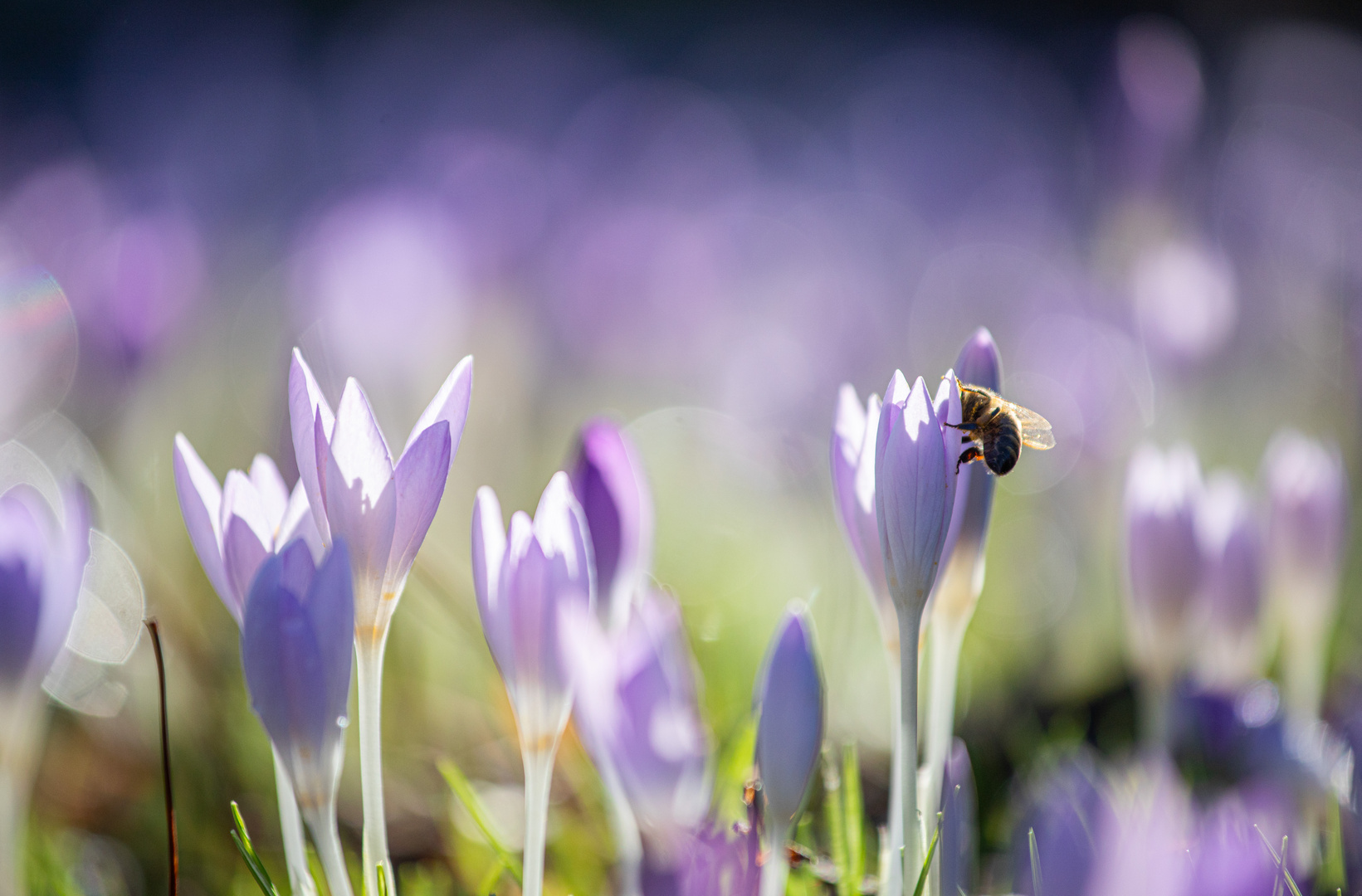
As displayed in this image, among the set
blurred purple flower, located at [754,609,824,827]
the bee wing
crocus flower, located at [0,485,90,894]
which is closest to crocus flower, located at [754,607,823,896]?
blurred purple flower, located at [754,609,824,827]

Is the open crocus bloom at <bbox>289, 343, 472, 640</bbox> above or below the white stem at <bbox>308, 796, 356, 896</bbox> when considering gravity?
above

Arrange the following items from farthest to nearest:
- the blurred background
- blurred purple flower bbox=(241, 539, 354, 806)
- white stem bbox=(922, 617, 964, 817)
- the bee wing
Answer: the blurred background → the bee wing → white stem bbox=(922, 617, 964, 817) → blurred purple flower bbox=(241, 539, 354, 806)

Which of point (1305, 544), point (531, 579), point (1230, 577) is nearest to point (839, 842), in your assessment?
point (531, 579)

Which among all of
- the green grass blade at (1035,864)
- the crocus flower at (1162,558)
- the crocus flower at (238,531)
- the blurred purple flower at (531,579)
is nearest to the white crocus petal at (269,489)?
the crocus flower at (238,531)

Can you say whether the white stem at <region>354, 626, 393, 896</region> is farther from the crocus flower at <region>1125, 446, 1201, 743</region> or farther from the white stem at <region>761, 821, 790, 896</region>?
the crocus flower at <region>1125, 446, 1201, 743</region>

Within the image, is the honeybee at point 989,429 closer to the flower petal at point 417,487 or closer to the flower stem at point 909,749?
the flower stem at point 909,749

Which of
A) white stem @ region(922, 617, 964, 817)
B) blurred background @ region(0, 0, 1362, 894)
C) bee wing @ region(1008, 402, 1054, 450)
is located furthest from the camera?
blurred background @ region(0, 0, 1362, 894)

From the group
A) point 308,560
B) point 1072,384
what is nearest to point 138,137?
point 1072,384
